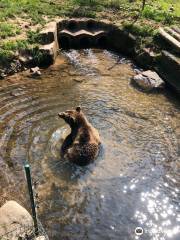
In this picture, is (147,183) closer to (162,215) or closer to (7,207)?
(162,215)

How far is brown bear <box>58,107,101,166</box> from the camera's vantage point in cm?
1234

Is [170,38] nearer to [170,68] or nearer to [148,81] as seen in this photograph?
[170,68]

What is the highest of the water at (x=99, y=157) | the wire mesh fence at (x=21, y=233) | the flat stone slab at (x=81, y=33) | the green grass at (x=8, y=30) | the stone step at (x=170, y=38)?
the stone step at (x=170, y=38)

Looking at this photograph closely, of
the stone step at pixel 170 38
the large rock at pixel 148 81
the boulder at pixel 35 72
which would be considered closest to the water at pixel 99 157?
the boulder at pixel 35 72

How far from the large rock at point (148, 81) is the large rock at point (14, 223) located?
9730mm

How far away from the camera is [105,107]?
16.1 metres

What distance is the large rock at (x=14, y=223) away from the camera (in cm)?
966

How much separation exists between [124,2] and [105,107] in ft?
36.5

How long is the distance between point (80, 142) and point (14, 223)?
3.51 metres

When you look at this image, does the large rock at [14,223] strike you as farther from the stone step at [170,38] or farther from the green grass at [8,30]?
the stone step at [170,38]

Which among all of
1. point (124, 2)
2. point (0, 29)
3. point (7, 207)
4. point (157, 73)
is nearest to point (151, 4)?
point (124, 2)

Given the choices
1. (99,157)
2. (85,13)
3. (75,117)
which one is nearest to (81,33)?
(85,13)

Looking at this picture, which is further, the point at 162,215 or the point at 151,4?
the point at 151,4

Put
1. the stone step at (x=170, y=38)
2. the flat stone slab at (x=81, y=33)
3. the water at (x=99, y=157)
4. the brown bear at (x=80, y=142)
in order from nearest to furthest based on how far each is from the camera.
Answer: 1. the water at (x=99, y=157)
2. the brown bear at (x=80, y=142)
3. the stone step at (x=170, y=38)
4. the flat stone slab at (x=81, y=33)
